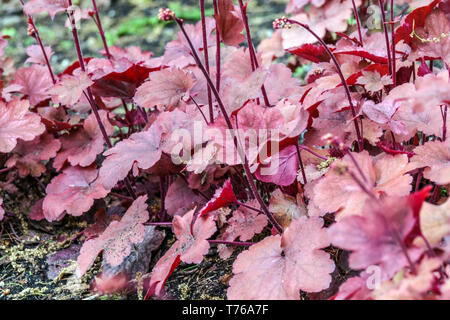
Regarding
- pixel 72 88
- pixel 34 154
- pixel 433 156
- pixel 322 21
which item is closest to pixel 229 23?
pixel 72 88

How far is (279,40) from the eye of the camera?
7.26ft

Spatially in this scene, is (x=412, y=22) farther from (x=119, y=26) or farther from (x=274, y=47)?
(x=119, y=26)

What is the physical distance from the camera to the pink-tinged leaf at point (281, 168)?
3.74 ft

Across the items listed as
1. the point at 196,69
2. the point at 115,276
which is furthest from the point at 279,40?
the point at 115,276

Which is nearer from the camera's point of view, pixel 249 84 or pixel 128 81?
pixel 249 84

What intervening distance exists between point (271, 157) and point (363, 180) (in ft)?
0.85

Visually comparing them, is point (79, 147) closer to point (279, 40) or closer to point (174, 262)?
point (174, 262)

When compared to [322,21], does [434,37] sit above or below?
above

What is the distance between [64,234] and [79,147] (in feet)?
0.99

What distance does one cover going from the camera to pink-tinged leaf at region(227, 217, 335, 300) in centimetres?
94

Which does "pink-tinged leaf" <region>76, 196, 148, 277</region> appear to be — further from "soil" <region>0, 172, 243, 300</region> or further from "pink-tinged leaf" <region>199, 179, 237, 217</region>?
"pink-tinged leaf" <region>199, 179, 237, 217</region>

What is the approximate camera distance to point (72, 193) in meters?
1.46
